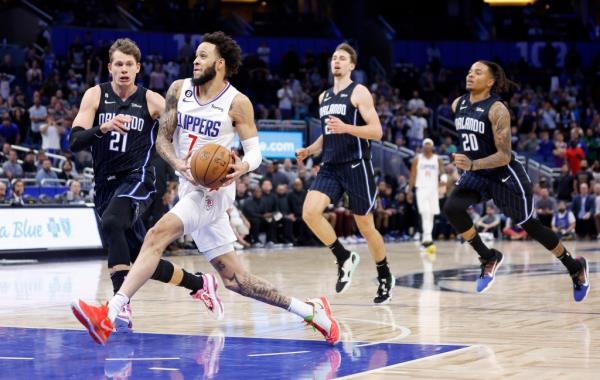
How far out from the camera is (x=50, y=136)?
72.6ft

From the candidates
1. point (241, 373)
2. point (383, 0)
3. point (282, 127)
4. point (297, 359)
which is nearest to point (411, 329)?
point (297, 359)

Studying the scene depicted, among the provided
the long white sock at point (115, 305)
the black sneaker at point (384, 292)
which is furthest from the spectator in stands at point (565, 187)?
the long white sock at point (115, 305)

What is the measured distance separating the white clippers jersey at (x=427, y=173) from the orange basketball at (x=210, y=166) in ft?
46.9

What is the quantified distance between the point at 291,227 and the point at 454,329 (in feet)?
47.9

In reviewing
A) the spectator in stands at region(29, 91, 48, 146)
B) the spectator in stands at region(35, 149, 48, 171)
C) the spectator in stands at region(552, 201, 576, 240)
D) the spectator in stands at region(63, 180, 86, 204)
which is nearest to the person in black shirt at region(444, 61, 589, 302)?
the spectator in stands at region(63, 180, 86, 204)

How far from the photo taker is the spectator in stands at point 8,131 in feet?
73.6

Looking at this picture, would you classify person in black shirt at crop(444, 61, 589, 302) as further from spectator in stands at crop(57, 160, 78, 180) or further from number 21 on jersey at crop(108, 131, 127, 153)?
spectator in stands at crop(57, 160, 78, 180)

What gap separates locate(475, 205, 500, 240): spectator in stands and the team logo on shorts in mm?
18434

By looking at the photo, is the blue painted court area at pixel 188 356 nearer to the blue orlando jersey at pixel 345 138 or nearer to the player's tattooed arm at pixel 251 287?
the player's tattooed arm at pixel 251 287

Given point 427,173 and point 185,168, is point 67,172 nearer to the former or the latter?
point 427,173

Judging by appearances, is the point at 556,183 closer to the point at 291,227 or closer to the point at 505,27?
the point at 291,227

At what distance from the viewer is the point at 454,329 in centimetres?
812

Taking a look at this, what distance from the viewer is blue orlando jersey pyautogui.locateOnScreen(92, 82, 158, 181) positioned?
8.48 metres

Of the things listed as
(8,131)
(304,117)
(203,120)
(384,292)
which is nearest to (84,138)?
(203,120)
